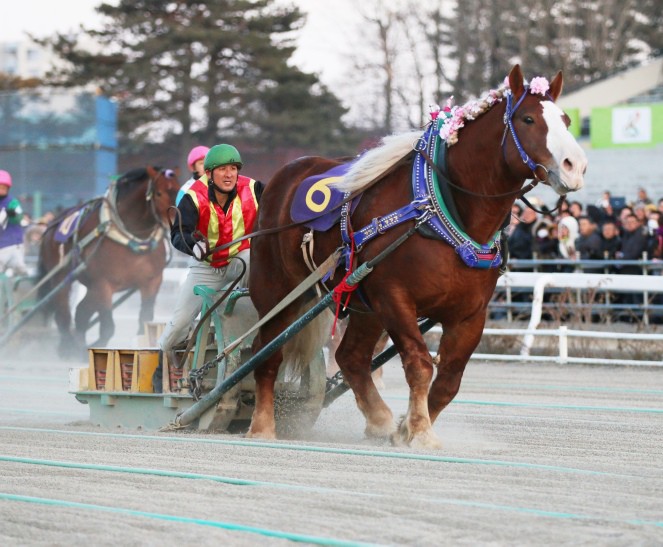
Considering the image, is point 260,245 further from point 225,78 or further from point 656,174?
point 225,78

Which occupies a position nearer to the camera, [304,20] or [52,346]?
[52,346]

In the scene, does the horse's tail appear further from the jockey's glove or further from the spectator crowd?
the spectator crowd

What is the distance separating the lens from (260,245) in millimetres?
8422

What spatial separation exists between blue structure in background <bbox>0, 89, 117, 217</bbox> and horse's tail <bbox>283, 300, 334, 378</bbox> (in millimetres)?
21131

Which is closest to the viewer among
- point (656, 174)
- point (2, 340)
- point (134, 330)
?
point (2, 340)

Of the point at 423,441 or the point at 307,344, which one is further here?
the point at 307,344

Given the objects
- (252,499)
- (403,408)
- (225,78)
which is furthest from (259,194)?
(225,78)

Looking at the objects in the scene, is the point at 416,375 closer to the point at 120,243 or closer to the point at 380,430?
the point at 380,430

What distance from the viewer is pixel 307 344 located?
8.52m

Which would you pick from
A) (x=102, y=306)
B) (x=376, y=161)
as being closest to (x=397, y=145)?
(x=376, y=161)

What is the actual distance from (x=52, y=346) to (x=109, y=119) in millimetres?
15301

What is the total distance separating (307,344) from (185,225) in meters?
1.12

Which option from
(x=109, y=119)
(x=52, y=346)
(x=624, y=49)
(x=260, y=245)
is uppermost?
(x=624, y=49)

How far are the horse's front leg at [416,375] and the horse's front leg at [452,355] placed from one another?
26 cm
